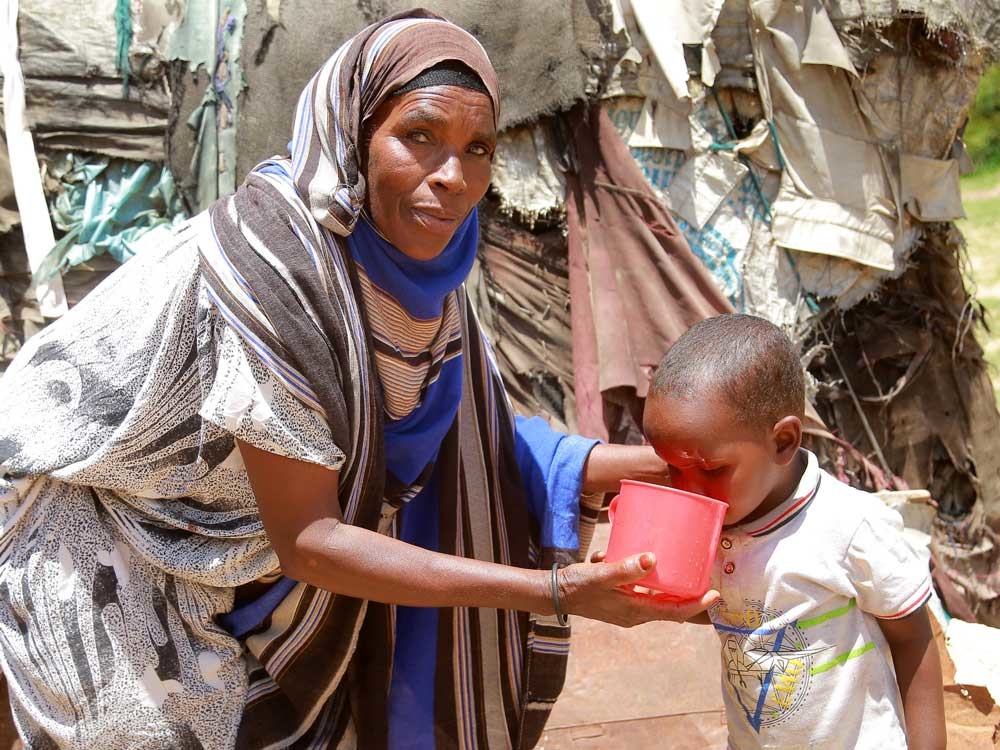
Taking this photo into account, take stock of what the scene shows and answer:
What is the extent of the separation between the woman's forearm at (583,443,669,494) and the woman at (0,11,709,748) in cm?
35

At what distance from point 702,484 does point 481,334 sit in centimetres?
71

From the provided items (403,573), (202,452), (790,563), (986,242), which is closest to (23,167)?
(202,452)

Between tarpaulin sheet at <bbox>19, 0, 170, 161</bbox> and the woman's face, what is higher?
the woman's face

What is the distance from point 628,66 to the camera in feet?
12.9

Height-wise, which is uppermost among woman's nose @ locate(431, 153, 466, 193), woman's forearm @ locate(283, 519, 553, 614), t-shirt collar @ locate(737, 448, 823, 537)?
woman's nose @ locate(431, 153, 466, 193)

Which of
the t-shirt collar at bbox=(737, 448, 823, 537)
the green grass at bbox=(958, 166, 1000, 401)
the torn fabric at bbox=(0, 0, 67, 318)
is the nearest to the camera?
the t-shirt collar at bbox=(737, 448, 823, 537)

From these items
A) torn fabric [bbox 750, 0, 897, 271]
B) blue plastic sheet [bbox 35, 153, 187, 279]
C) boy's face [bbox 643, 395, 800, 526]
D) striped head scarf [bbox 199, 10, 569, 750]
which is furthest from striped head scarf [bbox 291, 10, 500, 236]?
torn fabric [bbox 750, 0, 897, 271]

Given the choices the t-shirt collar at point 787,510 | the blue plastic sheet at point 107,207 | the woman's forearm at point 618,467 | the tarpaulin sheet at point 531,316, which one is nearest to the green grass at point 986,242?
the tarpaulin sheet at point 531,316

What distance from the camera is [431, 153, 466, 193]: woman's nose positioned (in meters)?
1.85

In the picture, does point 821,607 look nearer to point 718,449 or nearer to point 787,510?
point 787,510

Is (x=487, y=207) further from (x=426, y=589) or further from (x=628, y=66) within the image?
(x=426, y=589)

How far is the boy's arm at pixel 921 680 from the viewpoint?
6.01ft

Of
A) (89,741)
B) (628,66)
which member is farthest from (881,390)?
(89,741)

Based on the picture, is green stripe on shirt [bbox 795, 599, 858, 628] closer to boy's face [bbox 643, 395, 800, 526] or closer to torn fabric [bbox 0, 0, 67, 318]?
boy's face [bbox 643, 395, 800, 526]
